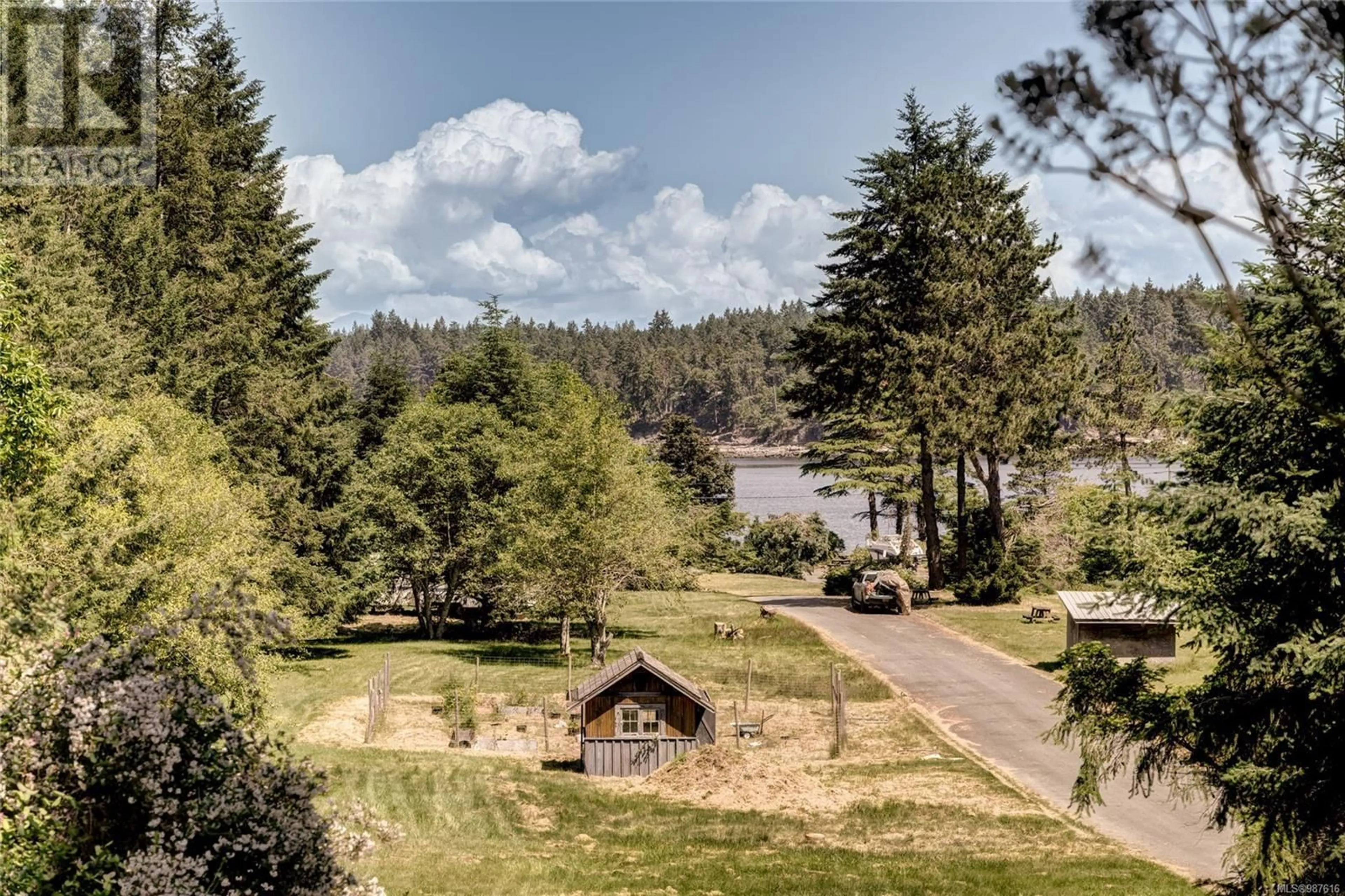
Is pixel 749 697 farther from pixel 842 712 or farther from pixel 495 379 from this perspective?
pixel 495 379

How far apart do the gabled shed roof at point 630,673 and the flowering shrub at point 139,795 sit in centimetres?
1681

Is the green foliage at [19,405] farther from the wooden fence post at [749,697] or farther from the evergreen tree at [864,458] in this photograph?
the evergreen tree at [864,458]

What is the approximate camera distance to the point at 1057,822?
20109 millimetres

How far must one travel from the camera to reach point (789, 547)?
2736 inches

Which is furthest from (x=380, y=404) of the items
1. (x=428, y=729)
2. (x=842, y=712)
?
(x=842, y=712)

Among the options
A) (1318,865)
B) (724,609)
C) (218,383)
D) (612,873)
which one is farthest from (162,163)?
(1318,865)

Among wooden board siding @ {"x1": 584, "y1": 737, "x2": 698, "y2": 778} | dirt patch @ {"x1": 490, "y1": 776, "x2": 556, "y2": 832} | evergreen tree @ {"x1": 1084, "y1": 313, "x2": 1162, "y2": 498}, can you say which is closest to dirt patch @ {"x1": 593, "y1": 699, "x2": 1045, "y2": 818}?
wooden board siding @ {"x1": 584, "y1": 737, "x2": 698, "y2": 778}

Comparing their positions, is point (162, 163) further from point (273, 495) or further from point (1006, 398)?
point (1006, 398)

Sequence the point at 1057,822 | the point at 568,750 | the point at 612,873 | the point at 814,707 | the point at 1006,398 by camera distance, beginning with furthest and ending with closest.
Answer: the point at 1006,398
the point at 814,707
the point at 568,750
the point at 1057,822
the point at 612,873

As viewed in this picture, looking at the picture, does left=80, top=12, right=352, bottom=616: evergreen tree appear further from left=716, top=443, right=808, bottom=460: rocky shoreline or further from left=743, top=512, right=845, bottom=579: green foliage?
left=716, top=443, right=808, bottom=460: rocky shoreline

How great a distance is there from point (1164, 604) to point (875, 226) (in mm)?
40070

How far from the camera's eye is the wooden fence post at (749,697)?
1232 inches

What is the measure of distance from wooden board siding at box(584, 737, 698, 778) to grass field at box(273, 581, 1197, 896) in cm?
60

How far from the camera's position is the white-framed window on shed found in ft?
86.8
